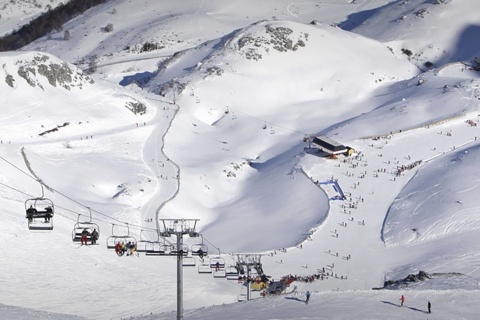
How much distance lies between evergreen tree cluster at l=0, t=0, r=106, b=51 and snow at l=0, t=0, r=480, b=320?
32704 mm

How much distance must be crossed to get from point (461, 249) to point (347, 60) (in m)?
46.8

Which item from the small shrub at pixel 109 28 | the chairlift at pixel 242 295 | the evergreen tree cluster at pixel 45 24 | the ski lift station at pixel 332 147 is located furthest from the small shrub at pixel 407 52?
the chairlift at pixel 242 295

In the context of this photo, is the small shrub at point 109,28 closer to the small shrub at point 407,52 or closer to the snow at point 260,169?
the snow at point 260,169

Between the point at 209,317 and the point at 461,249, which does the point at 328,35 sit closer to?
the point at 461,249

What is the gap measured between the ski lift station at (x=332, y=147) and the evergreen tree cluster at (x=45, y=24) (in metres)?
80.0

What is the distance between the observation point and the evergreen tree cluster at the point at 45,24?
135750 mm

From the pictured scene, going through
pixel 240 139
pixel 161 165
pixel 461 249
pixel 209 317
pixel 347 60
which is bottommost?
pixel 209 317

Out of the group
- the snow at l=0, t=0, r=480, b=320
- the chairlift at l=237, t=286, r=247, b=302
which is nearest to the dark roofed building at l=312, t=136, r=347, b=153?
the snow at l=0, t=0, r=480, b=320

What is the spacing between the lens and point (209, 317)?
107ft

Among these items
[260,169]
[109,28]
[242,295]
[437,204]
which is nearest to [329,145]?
[260,169]

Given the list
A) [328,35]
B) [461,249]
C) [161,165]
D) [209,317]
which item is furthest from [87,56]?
[209,317]

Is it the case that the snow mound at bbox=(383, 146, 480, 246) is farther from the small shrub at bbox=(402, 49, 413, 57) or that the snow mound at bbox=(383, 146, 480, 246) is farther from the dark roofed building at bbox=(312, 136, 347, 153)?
the small shrub at bbox=(402, 49, 413, 57)

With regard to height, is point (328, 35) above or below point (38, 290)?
above

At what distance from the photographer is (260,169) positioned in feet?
218
